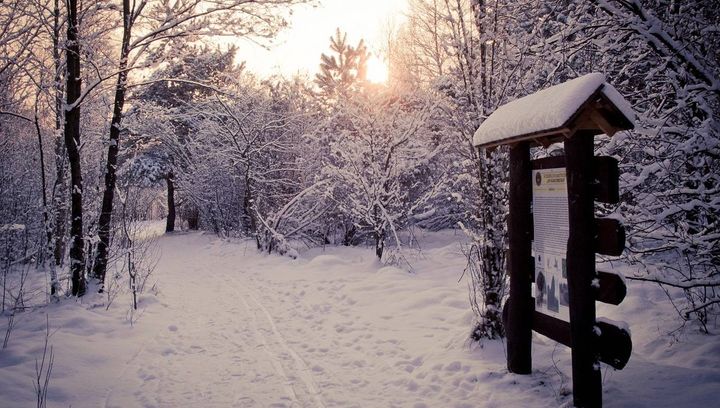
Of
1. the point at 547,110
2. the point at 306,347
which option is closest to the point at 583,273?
the point at 547,110

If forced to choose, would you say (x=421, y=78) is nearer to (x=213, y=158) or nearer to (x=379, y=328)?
(x=379, y=328)

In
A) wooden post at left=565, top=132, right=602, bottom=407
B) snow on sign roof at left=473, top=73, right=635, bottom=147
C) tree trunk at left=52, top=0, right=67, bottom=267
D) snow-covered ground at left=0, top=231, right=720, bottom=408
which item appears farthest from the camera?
tree trunk at left=52, top=0, right=67, bottom=267

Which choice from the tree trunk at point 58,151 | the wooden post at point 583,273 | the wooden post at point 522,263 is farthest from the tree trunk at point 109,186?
the wooden post at point 583,273

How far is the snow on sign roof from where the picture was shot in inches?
125

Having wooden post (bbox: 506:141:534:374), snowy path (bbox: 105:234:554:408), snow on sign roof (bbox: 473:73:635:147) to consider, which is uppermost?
snow on sign roof (bbox: 473:73:635:147)

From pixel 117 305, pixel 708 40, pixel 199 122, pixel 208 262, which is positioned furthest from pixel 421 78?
pixel 199 122

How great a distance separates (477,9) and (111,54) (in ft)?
24.4

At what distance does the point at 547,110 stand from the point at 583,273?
1.44 m

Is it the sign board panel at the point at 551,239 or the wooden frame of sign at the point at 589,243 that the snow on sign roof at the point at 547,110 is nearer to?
the wooden frame of sign at the point at 589,243

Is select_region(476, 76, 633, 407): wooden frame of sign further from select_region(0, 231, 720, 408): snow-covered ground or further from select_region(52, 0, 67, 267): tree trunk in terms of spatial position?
select_region(52, 0, 67, 267): tree trunk

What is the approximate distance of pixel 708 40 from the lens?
4.30 meters

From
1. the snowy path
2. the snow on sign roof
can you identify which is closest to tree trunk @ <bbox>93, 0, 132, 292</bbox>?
the snowy path

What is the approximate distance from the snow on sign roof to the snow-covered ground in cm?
245

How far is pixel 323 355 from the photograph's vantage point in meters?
5.39
